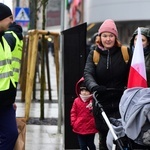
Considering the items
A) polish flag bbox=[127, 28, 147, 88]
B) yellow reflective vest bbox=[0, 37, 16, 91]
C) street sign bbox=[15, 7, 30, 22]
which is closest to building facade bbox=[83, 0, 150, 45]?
street sign bbox=[15, 7, 30, 22]

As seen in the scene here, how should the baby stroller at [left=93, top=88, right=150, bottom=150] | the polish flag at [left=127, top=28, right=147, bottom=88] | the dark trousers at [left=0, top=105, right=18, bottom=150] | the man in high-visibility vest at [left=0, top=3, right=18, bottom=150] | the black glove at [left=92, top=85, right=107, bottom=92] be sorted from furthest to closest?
the black glove at [left=92, top=85, right=107, bottom=92] < the dark trousers at [left=0, top=105, right=18, bottom=150] < the man in high-visibility vest at [left=0, top=3, right=18, bottom=150] < the polish flag at [left=127, top=28, right=147, bottom=88] < the baby stroller at [left=93, top=88, right=150, bottom=150]

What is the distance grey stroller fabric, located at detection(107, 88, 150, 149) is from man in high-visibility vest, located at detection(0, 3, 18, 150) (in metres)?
1.35

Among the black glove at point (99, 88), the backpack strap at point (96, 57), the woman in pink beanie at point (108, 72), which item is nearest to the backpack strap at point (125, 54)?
the woman in pink beanie at point (108, 72)

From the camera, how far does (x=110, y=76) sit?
21.8ft

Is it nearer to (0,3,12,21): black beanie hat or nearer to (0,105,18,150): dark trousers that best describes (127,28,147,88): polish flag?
(0,105,18,150): dark trousers

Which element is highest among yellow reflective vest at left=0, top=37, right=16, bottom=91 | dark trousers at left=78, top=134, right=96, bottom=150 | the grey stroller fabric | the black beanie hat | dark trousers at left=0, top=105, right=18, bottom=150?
the black beanie hat

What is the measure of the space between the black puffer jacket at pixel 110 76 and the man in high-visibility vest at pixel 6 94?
0.96m

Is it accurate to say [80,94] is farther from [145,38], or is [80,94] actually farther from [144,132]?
[144,132]

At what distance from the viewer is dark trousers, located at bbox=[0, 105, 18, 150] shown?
20.0ft

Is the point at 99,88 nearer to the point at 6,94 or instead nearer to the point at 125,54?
the point at 125,54

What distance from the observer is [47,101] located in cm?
1549

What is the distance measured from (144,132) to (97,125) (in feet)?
5.43

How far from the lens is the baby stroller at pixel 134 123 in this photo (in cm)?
510

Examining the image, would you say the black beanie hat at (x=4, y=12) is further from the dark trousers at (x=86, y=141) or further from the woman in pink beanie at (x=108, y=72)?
the dark trousers at (x=86, y=141)
